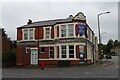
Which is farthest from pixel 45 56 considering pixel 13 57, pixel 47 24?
pixel 13 57

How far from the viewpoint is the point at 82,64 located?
41.3m

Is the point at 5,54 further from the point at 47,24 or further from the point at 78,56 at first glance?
the point at 78,56

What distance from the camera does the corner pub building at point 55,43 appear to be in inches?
1633

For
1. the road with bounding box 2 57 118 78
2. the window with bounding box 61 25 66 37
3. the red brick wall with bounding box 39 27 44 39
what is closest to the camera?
the road with bounding box 2 57 118 78

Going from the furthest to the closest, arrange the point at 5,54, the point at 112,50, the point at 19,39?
the point at 112,50
the point at 5,54
the point at 19,39

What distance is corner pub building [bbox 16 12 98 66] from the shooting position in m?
41.5

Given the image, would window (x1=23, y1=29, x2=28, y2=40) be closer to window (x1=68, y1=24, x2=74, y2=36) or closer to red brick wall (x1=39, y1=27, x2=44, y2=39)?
red brick wall (x1=39, y1=27, x2=44, y2=39)

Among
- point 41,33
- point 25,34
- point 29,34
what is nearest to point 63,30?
point 41,33

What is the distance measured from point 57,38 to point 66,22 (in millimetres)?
2904

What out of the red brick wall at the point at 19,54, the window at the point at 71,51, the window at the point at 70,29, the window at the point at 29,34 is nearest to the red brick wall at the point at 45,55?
the window at the point at 29,34

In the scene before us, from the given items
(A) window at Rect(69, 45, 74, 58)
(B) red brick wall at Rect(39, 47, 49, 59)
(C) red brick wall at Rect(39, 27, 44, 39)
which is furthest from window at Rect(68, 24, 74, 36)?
(C) red brick wall at Rect(39, 27, 44, 39)

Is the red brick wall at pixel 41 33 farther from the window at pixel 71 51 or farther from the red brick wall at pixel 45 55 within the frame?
the window at pixel 71 51

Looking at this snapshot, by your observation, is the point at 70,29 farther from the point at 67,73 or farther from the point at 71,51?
the point at 67,73

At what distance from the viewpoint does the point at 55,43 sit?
1710 inches
